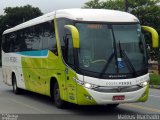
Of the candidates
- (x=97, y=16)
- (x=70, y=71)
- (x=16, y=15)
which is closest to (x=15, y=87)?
(x=70, y=71)

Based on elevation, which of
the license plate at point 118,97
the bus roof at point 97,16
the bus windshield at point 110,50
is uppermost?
the bus roof at point 97,16

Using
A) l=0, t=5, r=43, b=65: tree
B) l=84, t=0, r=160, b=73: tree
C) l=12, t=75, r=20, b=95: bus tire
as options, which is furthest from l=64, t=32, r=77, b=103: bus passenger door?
l=0, t=5, r=43, b=65: tree

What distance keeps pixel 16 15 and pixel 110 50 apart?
3234 inches

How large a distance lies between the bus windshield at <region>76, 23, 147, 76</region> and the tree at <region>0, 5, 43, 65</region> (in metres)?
79.3

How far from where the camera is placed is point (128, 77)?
12.4 metres

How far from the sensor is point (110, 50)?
41.2ft

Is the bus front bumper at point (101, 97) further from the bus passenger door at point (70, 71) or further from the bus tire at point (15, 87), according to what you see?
the bus tire at point (15, 87)

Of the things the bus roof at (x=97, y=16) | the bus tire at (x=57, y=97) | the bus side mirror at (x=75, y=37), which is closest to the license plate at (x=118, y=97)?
the bus side mirror at (x=75, y=37)

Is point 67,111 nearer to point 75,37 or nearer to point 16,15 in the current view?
point 75,37

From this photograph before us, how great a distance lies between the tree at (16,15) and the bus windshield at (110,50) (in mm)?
79298

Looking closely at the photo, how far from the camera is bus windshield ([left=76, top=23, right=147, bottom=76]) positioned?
12358 mm

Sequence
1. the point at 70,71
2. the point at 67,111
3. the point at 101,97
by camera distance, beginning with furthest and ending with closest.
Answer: the point at 67,111 < the point at 70,71 < the point at 101,97

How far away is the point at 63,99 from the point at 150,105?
10.3 feet

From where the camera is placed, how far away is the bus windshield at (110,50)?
12.4m
